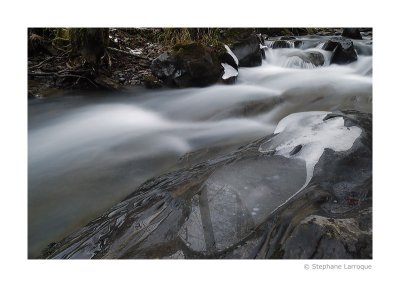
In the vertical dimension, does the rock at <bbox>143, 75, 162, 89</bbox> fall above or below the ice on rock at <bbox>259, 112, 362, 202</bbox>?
above

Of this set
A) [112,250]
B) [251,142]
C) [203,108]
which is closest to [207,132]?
[203,108]

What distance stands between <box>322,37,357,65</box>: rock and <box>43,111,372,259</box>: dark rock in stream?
0.66m

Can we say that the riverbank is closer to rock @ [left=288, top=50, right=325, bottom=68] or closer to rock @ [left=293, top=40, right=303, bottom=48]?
rock @ [left=293, top=40, right=303, bottom=48]

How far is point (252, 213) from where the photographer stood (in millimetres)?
1209

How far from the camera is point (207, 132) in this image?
1809 mm

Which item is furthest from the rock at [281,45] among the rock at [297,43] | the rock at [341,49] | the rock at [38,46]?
the rock at [38,46]

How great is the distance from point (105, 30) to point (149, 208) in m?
0.91

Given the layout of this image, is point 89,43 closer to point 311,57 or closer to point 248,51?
point 248,51

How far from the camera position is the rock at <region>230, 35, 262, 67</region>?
6.82 ft

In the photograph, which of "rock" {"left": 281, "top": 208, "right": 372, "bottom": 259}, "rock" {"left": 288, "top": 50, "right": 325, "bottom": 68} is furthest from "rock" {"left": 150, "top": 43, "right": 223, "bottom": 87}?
"rock" {"left": 281, "top": 208, "right": 372, "bottom": 259}

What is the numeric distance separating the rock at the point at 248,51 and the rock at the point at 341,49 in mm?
403

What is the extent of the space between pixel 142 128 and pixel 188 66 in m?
0.50

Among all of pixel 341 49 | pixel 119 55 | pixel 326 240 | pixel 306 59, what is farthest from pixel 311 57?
pixel 326 240
